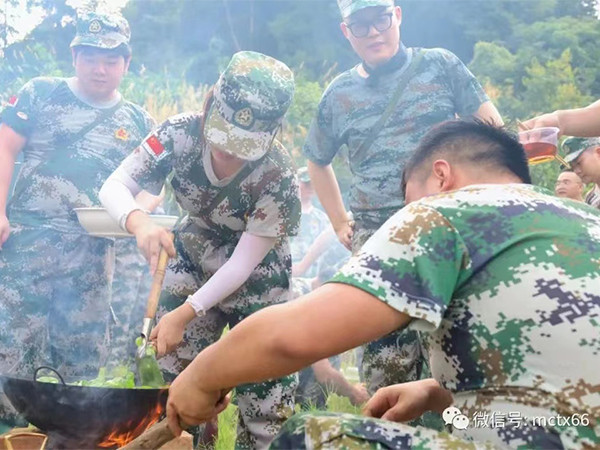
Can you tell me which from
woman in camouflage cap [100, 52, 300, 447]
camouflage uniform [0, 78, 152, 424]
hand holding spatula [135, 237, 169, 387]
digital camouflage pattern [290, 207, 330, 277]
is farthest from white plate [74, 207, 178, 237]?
digital camouflage pattern [290, 207, 330, 277]

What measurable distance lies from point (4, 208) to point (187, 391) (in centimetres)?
287

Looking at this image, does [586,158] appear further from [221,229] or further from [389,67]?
[221,229]

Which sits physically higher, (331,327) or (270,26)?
(270,26)

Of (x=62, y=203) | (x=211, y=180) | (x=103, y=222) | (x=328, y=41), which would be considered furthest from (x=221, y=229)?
(x=328, y=41)

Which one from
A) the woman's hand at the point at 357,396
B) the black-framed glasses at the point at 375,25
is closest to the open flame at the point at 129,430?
the black-framed glasses at the point at 375,25

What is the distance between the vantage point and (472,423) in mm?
1599

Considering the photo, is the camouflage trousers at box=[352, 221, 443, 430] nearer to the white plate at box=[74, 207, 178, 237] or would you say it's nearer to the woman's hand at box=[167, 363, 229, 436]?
the white plate at box=[74, 207, 178, 237]

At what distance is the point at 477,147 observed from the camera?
1.85 m

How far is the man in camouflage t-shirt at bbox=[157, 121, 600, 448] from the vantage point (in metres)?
1.48

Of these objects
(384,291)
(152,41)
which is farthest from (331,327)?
(152,41)

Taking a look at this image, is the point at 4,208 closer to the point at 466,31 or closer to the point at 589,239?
the point at 589,239

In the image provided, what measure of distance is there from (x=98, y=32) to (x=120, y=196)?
5.42ft

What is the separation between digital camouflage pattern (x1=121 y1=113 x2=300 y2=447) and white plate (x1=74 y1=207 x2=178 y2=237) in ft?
0.30

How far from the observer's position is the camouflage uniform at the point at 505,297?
1484 millimetres
